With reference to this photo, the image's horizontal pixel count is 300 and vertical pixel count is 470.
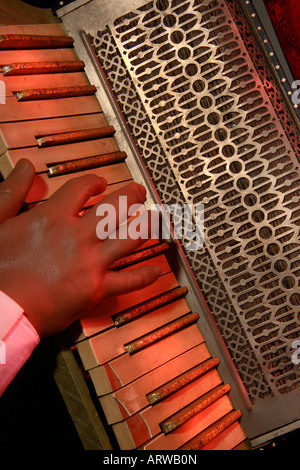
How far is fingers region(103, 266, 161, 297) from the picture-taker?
1.44 meters

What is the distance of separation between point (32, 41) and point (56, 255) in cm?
79

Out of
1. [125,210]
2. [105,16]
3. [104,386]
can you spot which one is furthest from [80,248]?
[105,16]

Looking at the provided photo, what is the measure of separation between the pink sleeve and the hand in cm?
2

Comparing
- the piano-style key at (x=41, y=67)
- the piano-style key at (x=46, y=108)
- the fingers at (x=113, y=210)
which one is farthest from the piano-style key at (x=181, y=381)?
the piano-style key at (x=41, y=67)

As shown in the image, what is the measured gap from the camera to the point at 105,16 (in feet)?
5.91

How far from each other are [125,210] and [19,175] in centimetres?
32

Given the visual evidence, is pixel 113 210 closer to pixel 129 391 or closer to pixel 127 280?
pixel 127 280

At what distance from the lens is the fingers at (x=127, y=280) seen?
144 centimetres

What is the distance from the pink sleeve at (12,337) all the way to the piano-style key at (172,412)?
397 millimetres

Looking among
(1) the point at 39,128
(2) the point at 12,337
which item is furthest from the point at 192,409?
→ (1) the point at 39,128

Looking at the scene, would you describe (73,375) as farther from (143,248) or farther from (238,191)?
(238,191)

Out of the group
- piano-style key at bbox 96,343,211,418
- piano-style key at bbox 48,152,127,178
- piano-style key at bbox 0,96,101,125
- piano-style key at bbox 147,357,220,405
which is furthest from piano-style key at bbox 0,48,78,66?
piano-style key at bbox 147,357,220,405

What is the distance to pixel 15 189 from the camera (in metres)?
1.42

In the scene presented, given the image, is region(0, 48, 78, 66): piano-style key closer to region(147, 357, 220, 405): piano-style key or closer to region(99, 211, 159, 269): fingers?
region(99, 211, 159, 269): fingers
